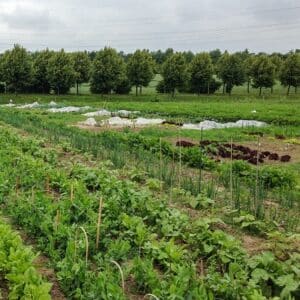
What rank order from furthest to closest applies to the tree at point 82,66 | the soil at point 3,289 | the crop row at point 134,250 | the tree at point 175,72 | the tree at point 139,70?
1. the tree at point 82,66
2. the tree at point 139,70
3. the tree at point 175,72
4. the soil at point 3,289
5. the crop row at point 134,250

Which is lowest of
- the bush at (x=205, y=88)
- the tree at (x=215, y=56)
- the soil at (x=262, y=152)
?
the soil at (x=262, y=152)

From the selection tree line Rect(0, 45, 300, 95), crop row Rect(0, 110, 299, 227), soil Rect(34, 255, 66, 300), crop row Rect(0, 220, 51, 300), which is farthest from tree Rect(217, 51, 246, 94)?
crop row Rect(0, 220, 51, 300)

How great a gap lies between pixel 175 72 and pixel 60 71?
11.9 meters

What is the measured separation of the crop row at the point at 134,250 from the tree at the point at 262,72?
45.5 meters

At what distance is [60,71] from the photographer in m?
46.1

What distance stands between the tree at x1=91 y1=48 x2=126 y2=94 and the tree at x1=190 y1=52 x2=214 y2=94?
8.25 metres

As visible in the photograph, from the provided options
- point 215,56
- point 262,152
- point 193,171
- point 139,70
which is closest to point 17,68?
point 139,70

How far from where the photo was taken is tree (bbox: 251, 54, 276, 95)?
50.4 meters

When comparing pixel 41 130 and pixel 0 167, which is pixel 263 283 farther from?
pixel 41 130

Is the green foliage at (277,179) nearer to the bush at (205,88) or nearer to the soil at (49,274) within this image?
the soil at (49,274)

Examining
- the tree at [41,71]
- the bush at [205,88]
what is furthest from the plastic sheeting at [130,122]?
the bush at [205,88]

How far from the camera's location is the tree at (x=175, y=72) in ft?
160

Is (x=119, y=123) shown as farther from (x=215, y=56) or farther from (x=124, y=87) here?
(x=215, y=56)

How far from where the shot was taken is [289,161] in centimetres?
1188
